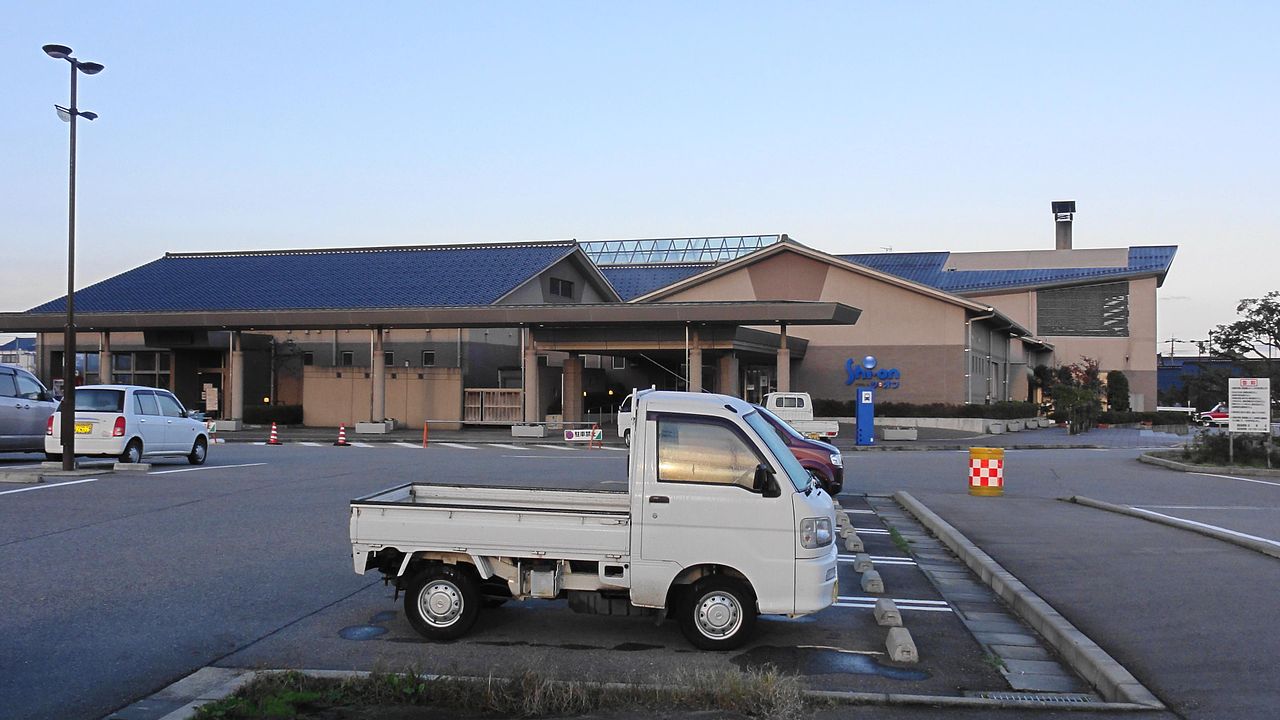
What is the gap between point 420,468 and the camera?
76.4ft

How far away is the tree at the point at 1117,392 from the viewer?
6950 centimetres

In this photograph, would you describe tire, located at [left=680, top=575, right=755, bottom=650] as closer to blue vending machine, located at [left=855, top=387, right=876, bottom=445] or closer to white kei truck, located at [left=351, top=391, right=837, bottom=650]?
white kei truck, located at [left=351, top=391, right=837, bottom=650]

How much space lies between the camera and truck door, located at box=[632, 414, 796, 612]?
7.66 m

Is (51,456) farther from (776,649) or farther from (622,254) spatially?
(622,254)

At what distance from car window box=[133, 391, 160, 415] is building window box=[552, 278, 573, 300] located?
31.0 m

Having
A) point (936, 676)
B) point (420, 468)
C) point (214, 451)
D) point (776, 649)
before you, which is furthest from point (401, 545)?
point (214, 451)

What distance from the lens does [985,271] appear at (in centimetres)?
7769

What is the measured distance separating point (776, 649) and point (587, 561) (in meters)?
1.61

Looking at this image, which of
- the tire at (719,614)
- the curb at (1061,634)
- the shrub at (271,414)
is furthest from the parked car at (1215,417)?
the tire at (719,614)

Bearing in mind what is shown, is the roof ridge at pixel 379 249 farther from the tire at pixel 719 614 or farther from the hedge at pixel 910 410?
the tire at pixel 719 614

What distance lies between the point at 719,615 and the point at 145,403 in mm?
17901

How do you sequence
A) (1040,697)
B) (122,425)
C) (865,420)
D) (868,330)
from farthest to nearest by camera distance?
1. (868,330)
2. (865,420)
3. (122,425)
4. (1040,697)

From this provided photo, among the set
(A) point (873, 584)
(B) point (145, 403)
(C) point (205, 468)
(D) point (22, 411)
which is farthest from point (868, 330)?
(A) point (873, 584)

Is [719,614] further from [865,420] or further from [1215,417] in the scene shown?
[1215,417]
